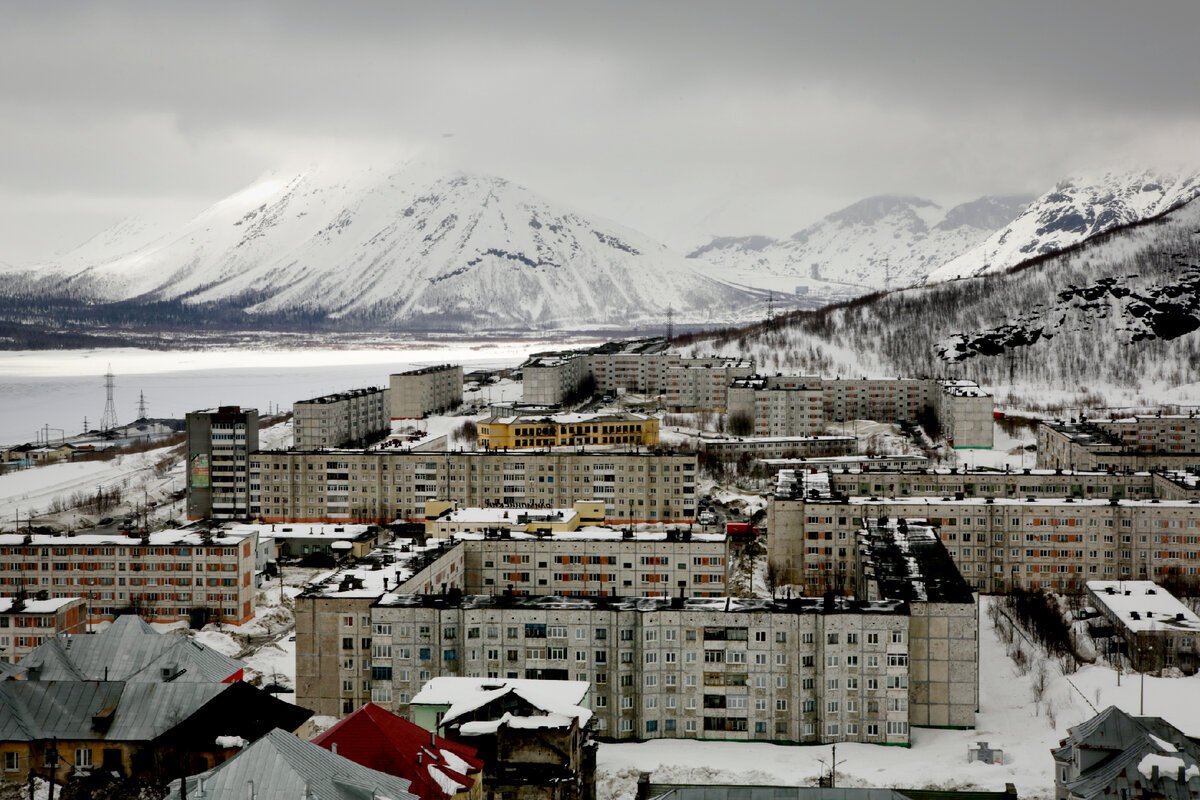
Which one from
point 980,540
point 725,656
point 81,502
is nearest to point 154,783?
point 725,656

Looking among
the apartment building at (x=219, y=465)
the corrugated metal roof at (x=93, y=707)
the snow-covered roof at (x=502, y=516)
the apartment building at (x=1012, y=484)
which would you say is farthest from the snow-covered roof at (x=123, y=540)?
the apartment building at (x=1012, y=484)

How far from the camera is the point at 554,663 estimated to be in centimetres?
2931

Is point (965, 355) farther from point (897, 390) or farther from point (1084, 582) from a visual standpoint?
point (1084, 582)

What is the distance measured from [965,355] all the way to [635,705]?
7792 cm

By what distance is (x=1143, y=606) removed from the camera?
37.5 metres

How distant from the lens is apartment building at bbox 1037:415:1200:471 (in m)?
57.1

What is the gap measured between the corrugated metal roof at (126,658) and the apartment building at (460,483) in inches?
1049

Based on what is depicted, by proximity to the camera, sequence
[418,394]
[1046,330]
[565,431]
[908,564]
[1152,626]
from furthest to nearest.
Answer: [1046,330] → [418,394] → [565,431] → [1152,626] → [908,564]

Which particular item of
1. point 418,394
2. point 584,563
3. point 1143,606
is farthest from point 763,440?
point 1143,606

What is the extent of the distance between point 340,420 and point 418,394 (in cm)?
1344

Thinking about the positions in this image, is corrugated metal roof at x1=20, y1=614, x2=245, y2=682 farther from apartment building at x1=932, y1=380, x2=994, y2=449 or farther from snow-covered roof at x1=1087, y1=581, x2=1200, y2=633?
apartment building at x1=932, y1=380, x2=994, y2=449

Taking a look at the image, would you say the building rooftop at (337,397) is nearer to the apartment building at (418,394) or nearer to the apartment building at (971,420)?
the apartment building at (418,394)

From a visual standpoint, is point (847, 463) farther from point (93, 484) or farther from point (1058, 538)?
point (93, 484)

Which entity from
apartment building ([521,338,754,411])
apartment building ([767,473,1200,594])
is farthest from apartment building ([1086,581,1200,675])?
apartment building ([521,338,754,411])
